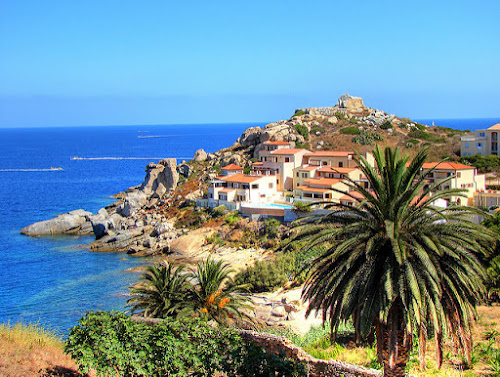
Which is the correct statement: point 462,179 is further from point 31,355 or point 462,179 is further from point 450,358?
point 31,355

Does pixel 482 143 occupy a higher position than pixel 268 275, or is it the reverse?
pixel 482 143

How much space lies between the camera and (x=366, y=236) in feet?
38.2

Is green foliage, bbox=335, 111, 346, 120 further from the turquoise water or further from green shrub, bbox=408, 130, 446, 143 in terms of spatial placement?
the turquoise water

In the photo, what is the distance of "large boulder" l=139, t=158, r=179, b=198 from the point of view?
73500 millimetres

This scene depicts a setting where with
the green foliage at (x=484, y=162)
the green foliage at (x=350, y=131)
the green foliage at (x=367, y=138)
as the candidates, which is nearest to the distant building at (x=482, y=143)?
the green foliage at (x=484, y=162)

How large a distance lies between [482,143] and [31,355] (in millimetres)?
68924

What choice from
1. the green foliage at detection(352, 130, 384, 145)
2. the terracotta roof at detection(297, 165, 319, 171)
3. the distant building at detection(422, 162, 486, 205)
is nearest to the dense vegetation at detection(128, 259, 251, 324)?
the distant building at detection(422, 162, 486, 205)

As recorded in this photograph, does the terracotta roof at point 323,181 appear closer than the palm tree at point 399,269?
No

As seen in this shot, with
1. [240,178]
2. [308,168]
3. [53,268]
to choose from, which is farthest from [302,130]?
[53,268]

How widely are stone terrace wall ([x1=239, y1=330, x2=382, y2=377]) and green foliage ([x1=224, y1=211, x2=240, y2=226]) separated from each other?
39.0m

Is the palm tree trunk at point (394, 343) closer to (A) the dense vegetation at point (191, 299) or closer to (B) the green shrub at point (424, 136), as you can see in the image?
(A) the dense vegetation at point (191, 299)

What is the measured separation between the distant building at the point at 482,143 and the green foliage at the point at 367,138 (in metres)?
14.2

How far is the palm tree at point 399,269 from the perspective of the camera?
10797 millimetres

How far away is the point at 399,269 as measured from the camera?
11.0m
